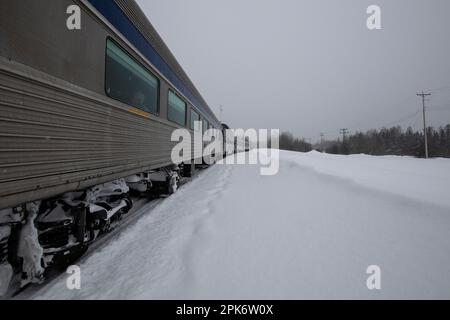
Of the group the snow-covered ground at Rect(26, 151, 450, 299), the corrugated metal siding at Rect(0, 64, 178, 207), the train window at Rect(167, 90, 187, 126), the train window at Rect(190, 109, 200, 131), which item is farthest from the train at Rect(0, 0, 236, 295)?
the train window at Rect(190, 109, 200, 131)

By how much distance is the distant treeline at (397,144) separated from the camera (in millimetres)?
40306

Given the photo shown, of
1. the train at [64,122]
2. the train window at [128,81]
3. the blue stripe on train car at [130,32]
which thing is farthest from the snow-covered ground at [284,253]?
the blue stripe on train car at [130,32]

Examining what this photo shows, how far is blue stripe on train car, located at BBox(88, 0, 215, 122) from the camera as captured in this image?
2.57 metres

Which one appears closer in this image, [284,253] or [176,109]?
[284,253]

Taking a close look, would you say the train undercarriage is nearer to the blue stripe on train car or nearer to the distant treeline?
the blue stripe on train car

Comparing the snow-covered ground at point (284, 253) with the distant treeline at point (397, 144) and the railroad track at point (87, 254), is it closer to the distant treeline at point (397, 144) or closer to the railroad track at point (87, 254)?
the railroad track at point (87, 254)

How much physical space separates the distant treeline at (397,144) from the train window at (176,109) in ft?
150

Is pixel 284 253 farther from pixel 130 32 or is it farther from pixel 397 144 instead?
pixel 397 144

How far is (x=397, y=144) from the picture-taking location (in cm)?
5434

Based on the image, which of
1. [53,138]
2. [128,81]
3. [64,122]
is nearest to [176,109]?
[128,81]

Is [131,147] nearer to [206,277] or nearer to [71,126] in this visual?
[71,126]

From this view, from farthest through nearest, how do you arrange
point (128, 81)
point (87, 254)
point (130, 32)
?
point (128, 81) → point (130, 32) → point (87, 254)

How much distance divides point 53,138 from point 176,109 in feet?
12.3

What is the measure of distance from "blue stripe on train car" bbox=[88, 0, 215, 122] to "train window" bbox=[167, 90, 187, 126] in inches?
16.2
